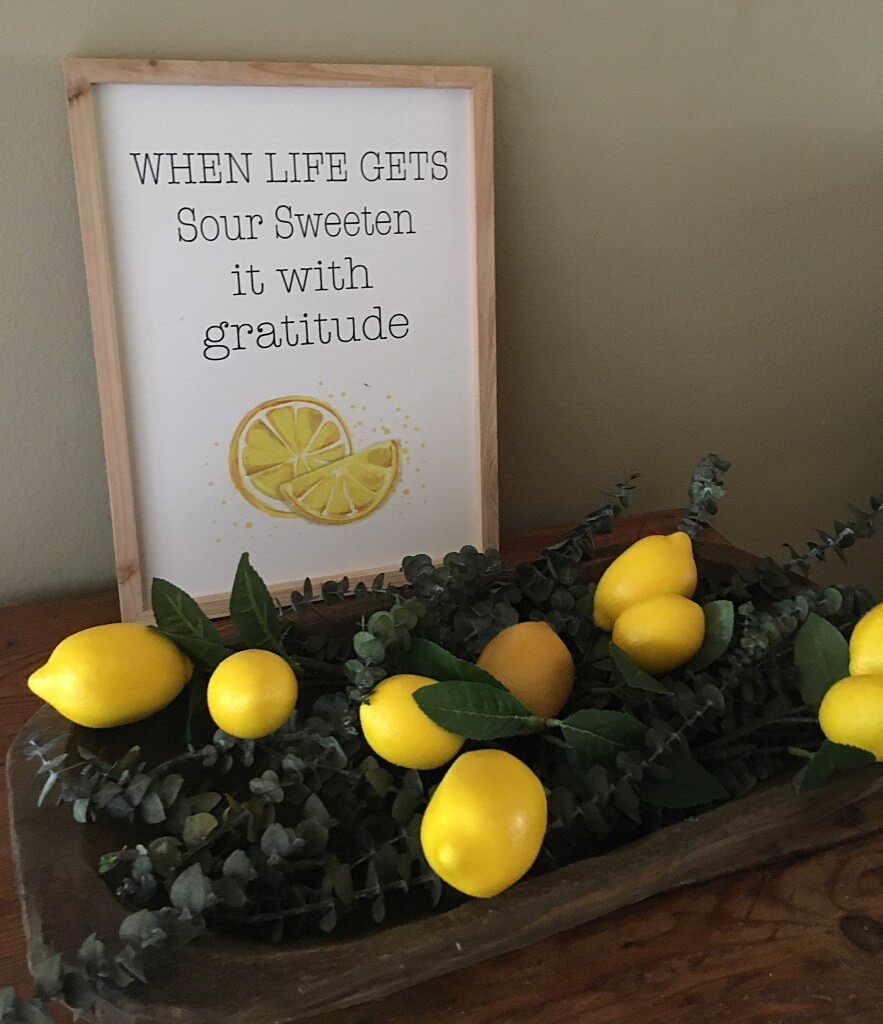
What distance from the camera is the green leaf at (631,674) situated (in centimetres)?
53

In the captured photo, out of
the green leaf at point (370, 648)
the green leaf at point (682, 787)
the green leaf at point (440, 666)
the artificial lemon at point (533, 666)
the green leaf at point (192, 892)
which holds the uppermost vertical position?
the green leaf at point (370, 648)

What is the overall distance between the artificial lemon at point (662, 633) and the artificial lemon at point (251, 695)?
22 centimetres

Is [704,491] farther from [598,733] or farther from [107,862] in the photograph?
[107,862]

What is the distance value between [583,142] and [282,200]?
0.29 meters

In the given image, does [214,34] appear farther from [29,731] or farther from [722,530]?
[722,530]

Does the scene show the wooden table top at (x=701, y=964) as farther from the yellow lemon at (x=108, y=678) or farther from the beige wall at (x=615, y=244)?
the beige wall at (x=615, y=244)

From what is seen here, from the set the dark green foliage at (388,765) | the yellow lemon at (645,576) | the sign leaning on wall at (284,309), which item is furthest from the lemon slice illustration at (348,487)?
the yellow lemon at (645,576)

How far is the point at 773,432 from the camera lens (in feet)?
3.32

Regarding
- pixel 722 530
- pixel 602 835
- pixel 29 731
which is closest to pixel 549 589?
pixel 602 835

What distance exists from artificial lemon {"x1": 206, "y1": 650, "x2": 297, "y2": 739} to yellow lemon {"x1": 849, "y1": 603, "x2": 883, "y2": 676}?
0.33 metres

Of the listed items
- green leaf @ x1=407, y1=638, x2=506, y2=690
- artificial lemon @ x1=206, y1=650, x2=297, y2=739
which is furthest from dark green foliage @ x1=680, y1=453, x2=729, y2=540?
artificial lemon @ x1=206, y1=650, x2=297, y2=739

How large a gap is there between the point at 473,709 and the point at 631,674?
4.1 inches

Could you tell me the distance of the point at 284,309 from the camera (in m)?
0.74

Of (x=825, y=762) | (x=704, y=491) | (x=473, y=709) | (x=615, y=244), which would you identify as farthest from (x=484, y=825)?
(x=615, y=244)
